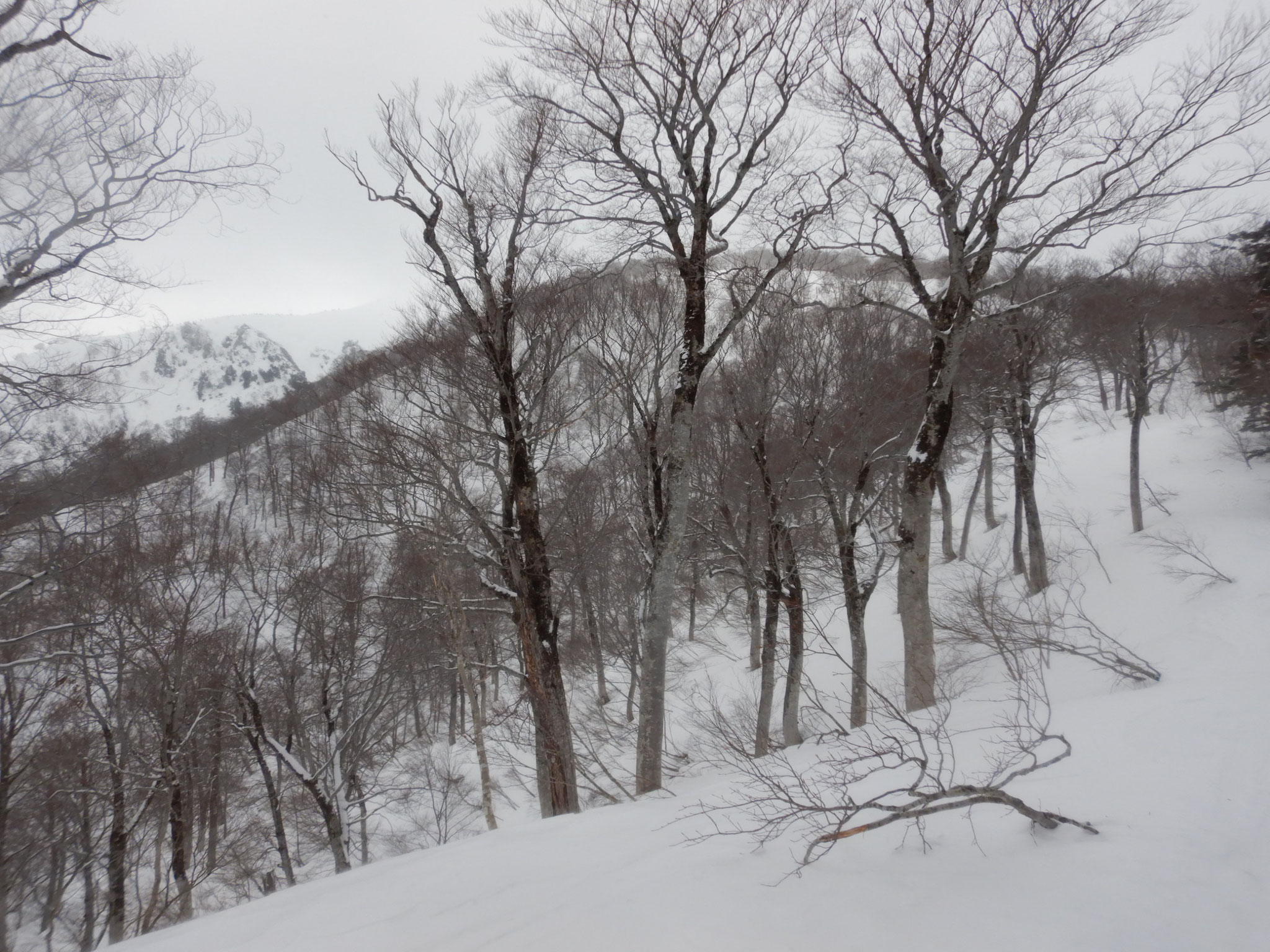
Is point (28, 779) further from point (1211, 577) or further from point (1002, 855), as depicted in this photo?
point (1211, 577)

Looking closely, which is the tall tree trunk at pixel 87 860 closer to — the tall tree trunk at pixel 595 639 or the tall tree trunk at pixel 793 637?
the tall tree trunk at pixel 595 639

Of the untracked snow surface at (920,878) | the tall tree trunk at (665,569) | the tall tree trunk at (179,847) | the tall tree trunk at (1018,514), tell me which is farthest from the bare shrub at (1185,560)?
the tall tree trunk at (179,847)

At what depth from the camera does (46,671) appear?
14.2 m

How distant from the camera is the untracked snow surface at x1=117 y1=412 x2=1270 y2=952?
85.4 inches

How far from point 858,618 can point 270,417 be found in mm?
40994

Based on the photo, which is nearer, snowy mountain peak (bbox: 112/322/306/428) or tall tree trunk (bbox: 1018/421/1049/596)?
tall tree trunk (bbox: 1018/421/1049/596)

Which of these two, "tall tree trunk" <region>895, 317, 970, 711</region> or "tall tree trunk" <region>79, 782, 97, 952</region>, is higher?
"tall tree trunk" <region>895, 317, 970, 711</region>

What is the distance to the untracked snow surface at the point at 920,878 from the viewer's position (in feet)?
7.12

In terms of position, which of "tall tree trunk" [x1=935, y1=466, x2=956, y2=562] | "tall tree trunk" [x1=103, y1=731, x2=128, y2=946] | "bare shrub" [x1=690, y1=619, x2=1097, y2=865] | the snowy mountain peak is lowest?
"tall tree trunk" [x1=103, y1=731, x2=128, y2=946]

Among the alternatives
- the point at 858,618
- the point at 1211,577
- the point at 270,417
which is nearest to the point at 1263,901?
the point at 858,618

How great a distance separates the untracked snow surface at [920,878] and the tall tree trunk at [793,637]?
4335mm

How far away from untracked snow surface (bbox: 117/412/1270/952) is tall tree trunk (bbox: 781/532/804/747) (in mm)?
4335

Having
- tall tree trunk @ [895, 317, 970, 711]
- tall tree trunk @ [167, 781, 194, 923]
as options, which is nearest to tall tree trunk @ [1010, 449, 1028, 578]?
tall tree trunk @ [895, 317, 970, 711]

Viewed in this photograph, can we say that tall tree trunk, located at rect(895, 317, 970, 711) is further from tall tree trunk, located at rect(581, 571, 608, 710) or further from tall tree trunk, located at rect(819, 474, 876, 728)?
tall tree trunk, located at rect(581, 571, 608, 710)
